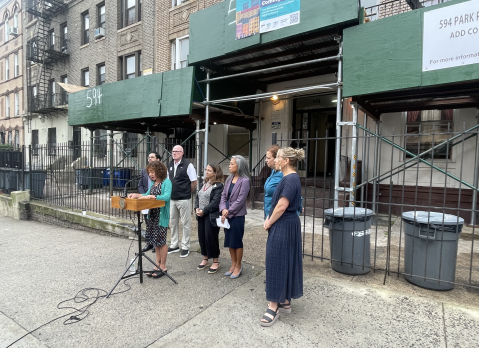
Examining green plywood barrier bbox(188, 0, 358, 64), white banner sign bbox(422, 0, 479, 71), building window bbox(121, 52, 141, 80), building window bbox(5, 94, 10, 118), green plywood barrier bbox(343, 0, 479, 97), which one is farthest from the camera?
building window bbox(5, 94, 10, 118)

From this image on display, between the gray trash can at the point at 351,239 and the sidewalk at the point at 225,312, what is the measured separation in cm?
17

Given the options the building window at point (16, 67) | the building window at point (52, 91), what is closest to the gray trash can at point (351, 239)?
the building window at point (52, 91)

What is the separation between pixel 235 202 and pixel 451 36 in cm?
459

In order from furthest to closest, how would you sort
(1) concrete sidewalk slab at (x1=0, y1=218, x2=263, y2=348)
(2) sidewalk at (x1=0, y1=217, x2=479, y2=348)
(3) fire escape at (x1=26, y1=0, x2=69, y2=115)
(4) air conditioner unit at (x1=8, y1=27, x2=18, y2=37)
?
(4) air conditioner unit at (x1=8, y1=27, x2=18, y2=37) < (3) fire escape at (x1=26, y1=0, x2=69, y2=115) < (1) concrete sidewalk slab at (x1=0, y1=218, x2=263, y2=348) < (2) sidewalk at (x1=0, y1=217, x2=479, y2=348)

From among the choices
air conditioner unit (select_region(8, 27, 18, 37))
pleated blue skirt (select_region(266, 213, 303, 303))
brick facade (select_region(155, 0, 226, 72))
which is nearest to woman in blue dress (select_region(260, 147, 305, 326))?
pleated blue skirt (select_region(266, 213, 303, 303))

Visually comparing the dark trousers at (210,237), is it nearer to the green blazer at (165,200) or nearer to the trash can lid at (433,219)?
the green blazer at (165,200)

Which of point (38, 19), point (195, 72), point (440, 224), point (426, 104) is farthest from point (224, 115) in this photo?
point (38, 19)

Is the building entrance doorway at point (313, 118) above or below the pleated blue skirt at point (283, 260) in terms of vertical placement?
above

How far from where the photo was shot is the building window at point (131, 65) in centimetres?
1473

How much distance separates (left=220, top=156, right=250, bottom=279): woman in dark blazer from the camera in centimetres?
391

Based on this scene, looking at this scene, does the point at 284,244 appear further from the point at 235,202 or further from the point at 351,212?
the point at 351,212

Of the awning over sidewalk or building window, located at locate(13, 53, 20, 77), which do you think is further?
building window, located at locate(13, 53, 20, 77)

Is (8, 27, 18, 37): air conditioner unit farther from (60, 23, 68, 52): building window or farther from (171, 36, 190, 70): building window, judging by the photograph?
(171, 36, 190, 70): building window

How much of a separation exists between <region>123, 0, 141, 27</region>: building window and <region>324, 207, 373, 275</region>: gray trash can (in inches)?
580
